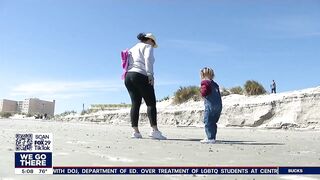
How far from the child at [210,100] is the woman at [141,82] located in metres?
0.90

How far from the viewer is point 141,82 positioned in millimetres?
7812

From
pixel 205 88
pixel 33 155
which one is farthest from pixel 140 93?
pixel 33 155

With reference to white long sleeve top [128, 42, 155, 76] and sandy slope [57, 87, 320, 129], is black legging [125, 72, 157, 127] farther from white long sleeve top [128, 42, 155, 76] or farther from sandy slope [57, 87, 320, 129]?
sandy slope [57, 87, 320, 129]

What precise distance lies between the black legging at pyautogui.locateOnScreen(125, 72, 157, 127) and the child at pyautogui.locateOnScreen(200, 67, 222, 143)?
3.13 ft

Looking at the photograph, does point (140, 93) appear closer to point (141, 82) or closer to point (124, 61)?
point (141, 82)

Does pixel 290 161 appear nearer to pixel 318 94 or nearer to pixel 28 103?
pixel 318 94

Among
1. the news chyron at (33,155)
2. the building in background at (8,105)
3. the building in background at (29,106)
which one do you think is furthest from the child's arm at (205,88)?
the building in background at (8,105)

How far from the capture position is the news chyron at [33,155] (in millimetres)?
3651

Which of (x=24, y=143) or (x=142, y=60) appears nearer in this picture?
(x=24, y=143)

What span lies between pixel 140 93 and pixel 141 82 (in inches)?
9.5

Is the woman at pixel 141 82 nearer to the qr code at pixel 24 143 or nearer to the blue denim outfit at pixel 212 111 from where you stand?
the blue denim outfit at pixel 212 111

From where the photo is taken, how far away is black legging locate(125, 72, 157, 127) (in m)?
7.80

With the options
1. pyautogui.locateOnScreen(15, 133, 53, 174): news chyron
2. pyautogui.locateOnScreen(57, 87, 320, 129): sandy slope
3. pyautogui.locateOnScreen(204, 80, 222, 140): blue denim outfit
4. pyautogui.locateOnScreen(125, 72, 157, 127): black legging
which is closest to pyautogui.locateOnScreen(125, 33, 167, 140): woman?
pyautogui.locateOnScreen(125, 72, 157, 127): black legging

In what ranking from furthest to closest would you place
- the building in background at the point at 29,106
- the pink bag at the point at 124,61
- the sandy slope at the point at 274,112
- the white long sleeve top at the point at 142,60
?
1. the building in background at the point at 29,106
2. the sandy slope at the point at 274,112
3. the pink bag at the point at 124,61
4. the white long sleeve top at the point at 142,60
